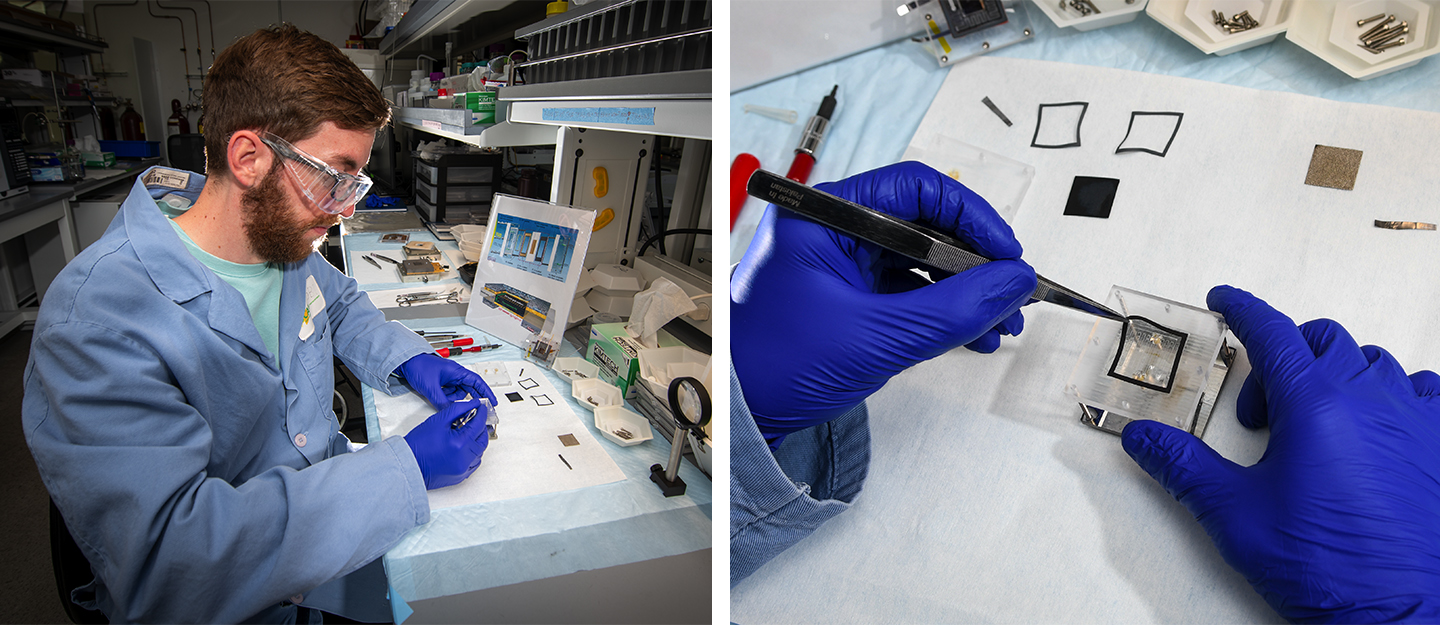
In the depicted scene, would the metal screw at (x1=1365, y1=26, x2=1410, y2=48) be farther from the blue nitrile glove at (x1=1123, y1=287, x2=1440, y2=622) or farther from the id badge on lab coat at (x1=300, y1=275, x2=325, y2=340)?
the id badge on lab coat at (x1=300, y1=275, x2=325, y2=340)

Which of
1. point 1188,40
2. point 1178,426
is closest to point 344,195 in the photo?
point 1178,426

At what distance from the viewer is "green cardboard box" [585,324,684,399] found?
4.56 feet

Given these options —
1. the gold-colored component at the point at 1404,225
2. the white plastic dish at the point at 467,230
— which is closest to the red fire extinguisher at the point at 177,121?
the white plastic dish at the point at 467,230

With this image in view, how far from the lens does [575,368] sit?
5.05 ft

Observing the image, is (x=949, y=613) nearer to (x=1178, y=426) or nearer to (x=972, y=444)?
(x=972, y=444)

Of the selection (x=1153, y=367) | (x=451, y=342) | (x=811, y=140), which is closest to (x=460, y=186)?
(x=451, y=342)

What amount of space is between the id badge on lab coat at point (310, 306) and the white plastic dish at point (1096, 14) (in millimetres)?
1430

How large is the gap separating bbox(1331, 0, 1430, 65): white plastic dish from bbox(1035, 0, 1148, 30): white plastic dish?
263 mm

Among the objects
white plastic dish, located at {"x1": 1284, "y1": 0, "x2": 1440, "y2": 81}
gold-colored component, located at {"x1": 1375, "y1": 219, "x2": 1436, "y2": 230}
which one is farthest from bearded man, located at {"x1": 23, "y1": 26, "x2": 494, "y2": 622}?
white plastic dish, located at {"x1": 1284, "y1": 0, "x2": 1440, "y2": 81}

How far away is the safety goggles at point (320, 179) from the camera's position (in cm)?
107

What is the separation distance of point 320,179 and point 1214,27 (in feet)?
4.74

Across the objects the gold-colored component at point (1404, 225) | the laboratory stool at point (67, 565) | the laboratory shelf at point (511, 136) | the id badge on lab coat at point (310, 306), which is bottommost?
the laboratory stool at point (67, 565)

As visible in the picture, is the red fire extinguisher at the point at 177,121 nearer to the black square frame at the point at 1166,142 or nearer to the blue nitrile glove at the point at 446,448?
the blue nitrile glove at the point at 446,448

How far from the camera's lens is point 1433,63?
0.96 metres
